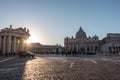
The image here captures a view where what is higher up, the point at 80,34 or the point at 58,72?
the point at 80,34

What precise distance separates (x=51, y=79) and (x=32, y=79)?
3.58 ft

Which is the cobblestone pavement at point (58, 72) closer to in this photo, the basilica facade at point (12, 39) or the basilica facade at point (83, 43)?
the basilica facade at point (12, 39)

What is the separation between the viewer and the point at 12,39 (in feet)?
238

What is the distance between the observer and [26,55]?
46812mm

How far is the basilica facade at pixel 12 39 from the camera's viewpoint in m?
66.8

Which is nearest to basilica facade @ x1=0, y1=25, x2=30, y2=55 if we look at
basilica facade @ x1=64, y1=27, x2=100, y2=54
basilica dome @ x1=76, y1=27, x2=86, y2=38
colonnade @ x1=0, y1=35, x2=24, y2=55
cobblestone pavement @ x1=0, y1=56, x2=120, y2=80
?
colonnade @ x1=0, y1=35, x2=24, y2=55

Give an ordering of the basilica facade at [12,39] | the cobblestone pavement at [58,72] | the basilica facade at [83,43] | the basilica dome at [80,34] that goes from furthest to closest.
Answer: the basilica dome at [80,34]
the basilica facade at [83,43]
the basilica facade at [12,39]
the cobblestone pavement at [58,72]

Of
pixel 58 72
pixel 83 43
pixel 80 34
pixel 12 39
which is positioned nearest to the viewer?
pixel 58 72

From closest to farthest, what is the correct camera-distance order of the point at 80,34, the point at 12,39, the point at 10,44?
the point at 10,44
the point at 12,39
the point at 80,34

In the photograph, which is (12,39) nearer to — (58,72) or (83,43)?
(58,72)

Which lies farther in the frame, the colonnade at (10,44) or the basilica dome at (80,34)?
the basilica dome at (80,34)

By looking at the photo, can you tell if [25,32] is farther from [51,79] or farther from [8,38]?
[51,79]

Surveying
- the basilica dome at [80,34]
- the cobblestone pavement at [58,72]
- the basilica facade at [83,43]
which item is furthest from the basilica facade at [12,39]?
the basilica dome at [80,34]

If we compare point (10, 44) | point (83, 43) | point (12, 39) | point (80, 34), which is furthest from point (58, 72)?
point (80, 34)
